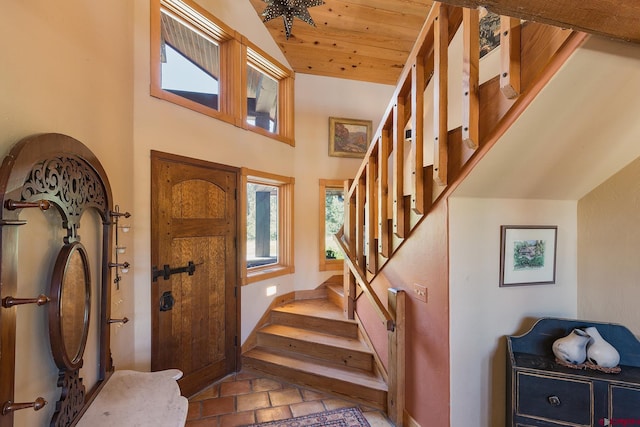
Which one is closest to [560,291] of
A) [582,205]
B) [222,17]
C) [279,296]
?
[582,205]

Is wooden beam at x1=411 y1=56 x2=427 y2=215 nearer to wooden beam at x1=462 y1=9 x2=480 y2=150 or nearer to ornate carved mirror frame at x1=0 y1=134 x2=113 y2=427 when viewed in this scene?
wooden beam at x1=462 y1=9 x2=480 y2=150

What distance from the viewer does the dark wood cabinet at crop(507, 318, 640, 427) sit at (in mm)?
1379

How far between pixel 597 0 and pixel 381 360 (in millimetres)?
2488

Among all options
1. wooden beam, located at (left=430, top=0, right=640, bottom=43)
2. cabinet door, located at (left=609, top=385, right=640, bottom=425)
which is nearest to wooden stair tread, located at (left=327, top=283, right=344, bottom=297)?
cabinet door, located at (left=609, top=385, right=640, bottom=425)

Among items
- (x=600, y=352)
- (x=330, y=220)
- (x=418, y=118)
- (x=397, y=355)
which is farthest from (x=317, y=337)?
(x=418, y=118)

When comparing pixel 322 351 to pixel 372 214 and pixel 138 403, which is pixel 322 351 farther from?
pixel 138 403

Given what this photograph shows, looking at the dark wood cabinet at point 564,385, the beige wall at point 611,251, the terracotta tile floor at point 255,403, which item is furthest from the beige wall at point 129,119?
the beige wall at point 611,251

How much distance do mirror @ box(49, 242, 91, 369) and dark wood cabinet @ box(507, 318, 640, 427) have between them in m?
2.15

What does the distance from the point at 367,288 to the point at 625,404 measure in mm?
1582

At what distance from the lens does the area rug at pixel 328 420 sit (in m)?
2.11

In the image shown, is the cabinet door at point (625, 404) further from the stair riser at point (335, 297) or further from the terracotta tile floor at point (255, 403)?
the stair riser at point (335, 297)

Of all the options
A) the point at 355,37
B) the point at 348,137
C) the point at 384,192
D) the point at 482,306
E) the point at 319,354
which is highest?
the point at 355,37

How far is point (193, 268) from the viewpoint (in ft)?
8.18

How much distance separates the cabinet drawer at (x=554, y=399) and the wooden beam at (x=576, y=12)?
1.60 m
